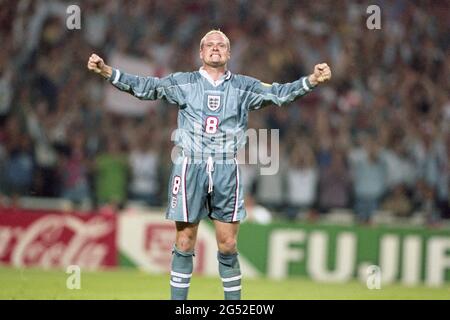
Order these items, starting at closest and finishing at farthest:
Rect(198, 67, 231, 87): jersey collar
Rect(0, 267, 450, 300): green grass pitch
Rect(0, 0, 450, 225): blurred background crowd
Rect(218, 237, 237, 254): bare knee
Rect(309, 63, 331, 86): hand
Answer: Rect(309, 63, 331, 86): hand
Rect(218, 237, 237, 254): bare knee
Rect(198, 67, 231, 87): jersey collar
Rect(0, 267, 450, 300): green grass pitch
Rect(0, 0, 450, 225): blurred background crowd

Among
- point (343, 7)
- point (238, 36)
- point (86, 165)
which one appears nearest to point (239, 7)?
point (238, 36)

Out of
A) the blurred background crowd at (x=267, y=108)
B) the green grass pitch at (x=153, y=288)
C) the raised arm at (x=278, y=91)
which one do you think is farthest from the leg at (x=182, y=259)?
the blurred background crowd at (x=267, y=108)

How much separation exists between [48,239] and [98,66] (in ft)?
21.9

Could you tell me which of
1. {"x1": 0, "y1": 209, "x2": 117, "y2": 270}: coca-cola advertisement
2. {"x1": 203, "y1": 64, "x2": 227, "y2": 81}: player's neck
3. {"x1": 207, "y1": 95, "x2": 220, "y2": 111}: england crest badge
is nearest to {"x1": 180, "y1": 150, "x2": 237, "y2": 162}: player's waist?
{"x1": 207, "y1": 95, "x2": 220, "y2": 111}: england crest badge

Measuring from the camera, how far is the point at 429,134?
15883 mm

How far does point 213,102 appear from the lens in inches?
335

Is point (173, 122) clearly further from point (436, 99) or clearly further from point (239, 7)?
point (436, 99)

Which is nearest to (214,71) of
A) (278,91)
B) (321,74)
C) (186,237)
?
(278,91)

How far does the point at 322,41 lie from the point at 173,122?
312 centimetres

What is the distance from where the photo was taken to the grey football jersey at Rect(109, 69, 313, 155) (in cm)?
852

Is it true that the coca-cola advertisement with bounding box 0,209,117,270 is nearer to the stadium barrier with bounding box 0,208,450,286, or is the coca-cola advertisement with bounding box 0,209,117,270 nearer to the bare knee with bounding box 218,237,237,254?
the stadium barrier with bounding box 0,208,450,286

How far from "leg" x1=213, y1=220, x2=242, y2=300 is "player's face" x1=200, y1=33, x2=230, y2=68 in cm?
144

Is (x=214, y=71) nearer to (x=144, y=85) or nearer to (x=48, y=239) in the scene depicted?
(x=144, y=85)

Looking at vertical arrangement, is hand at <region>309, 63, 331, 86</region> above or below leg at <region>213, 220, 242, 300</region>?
above
